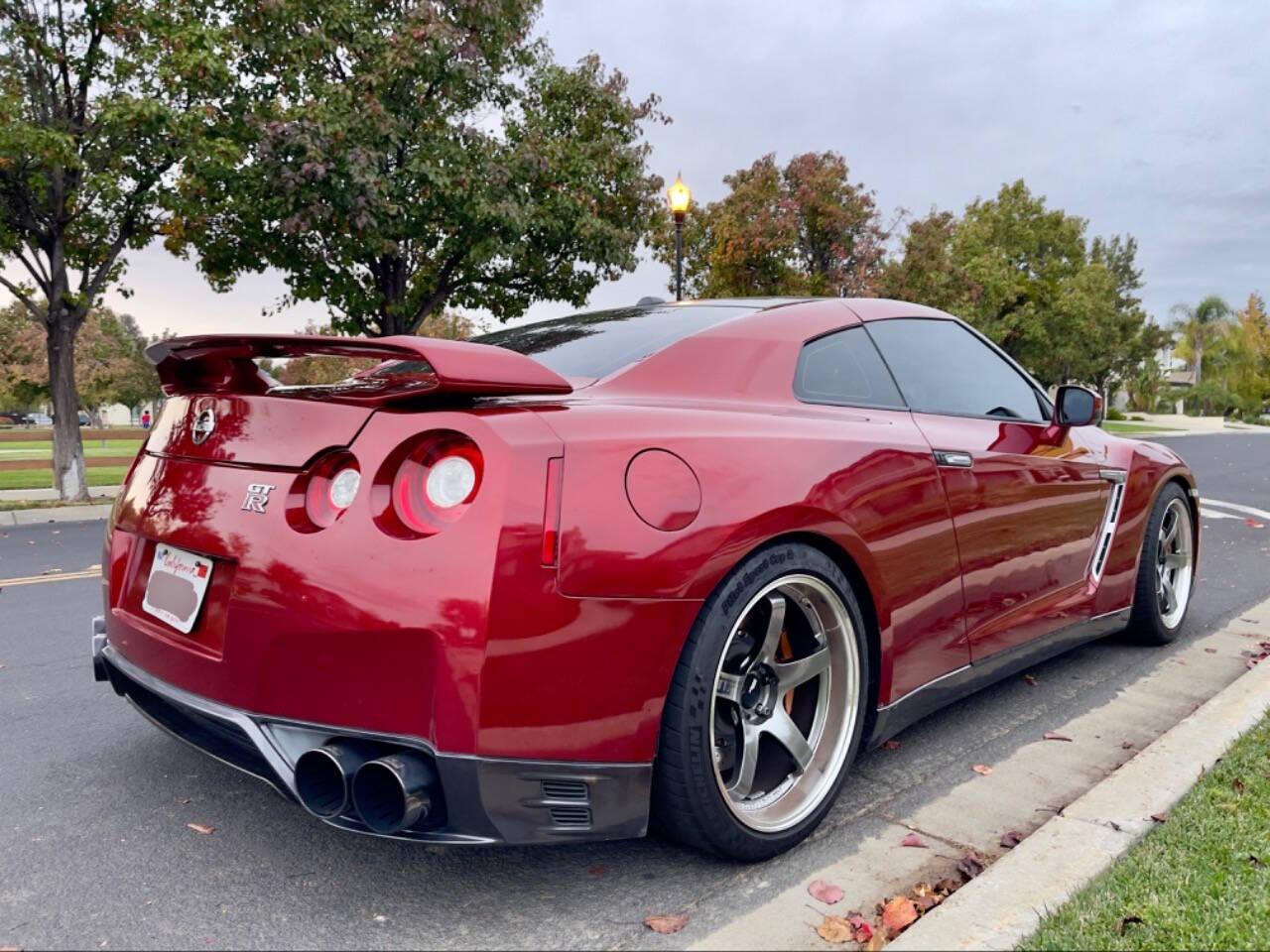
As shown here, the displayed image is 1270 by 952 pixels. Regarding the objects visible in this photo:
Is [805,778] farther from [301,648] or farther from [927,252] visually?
[927,252]

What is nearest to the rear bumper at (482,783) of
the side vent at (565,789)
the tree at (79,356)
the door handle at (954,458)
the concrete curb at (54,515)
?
the side vent at (565,789)

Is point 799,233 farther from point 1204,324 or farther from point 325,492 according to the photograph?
point 1204,324

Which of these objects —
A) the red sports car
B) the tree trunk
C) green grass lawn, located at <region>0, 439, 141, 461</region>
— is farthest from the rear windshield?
green grass lawn, located at <region>0, 439, 141, 461</region>

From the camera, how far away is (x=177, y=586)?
229cm

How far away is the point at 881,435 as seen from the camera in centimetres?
276

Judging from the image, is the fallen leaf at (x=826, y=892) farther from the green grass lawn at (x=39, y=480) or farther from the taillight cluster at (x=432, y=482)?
the green grass lawn at (x=39, y=480)

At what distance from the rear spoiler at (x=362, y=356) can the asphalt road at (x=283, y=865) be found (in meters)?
1.16

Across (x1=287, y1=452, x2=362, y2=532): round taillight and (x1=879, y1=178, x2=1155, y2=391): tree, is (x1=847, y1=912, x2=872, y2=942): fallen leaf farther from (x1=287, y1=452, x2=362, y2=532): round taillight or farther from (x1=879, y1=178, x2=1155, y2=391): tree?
(x1=879, y1=178, x2=1155, y2=391): tree

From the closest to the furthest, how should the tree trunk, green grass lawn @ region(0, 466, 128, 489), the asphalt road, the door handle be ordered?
the asphalt road
the door handle
the tree trunk
green grass lawn @ region(0, 466, 128, 489)

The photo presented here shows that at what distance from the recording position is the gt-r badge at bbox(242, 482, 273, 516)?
7.04 ft

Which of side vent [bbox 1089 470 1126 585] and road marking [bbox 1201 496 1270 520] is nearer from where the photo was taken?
side vent [bbox 1089 470 1126 585]

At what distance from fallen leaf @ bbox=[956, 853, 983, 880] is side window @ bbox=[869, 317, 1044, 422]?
54.9 inches

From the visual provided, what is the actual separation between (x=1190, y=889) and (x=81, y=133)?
44.5 ft

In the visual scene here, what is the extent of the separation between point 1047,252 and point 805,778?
47765 millimetres
